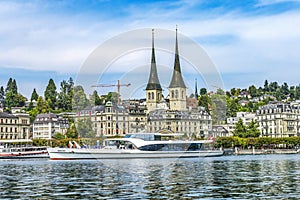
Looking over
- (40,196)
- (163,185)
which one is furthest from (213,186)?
(40,196)

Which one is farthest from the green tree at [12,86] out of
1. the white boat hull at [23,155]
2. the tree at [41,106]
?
the white boat hull at [23,155]

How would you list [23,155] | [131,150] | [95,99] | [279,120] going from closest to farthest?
[131,150], [23,155], [95,99], [279,120]

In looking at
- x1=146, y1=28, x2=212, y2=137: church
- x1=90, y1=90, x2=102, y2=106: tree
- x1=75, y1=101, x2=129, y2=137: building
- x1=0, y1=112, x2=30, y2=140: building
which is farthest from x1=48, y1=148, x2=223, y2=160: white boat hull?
x1=0, y1=112, x2=30, y2=140: building

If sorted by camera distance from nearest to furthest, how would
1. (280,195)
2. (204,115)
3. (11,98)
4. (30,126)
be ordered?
(280,195), (204,115), (30,126), (11,98)

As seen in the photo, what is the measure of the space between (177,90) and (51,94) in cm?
7624

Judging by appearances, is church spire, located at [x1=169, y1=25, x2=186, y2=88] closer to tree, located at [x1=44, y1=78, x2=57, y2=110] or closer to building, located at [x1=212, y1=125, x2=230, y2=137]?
building, located at [x1=212, y1=125, x2=230, y2=137]

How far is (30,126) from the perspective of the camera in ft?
542

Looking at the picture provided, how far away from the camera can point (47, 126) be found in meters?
159

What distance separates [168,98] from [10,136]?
42.9m

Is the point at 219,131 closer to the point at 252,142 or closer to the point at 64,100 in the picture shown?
the point at 252,142

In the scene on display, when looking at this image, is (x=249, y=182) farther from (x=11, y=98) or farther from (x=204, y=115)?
(x=11, y=98)

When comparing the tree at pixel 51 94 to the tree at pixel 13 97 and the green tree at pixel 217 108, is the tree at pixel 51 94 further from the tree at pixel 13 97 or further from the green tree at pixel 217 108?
the green tree at pixel 217 108

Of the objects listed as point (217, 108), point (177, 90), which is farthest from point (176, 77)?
point (217, 108)

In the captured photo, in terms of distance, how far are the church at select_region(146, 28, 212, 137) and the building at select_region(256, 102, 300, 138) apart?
27.7m
